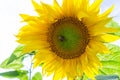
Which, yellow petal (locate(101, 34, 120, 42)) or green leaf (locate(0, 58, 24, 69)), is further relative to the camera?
green leaf (locate(0, 58, 24, 69))

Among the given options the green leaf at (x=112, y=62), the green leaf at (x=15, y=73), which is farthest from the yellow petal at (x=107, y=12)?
the green leaf at (x=15, y=73)

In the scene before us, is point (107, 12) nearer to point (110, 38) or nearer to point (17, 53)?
point (110, 38)

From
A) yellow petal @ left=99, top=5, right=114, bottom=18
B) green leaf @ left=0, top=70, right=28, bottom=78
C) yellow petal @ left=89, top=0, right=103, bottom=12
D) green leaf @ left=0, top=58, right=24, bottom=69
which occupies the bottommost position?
green leaf @ left=0, top=70, right=28, bottom=78

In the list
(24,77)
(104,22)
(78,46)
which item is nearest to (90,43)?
(78,46)

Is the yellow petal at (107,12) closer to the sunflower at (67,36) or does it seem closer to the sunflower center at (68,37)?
the sunflower at (67,36)

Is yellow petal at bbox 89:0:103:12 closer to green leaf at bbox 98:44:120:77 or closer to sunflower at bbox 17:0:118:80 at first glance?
sunflower at bbox 17:0:118:80

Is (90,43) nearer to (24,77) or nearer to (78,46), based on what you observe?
(78,46)

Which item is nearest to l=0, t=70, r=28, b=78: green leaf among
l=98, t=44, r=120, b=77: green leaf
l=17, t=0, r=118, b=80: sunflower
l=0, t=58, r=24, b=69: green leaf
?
l=0, t=58, r=24, b=69: green leaf
